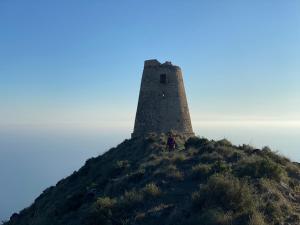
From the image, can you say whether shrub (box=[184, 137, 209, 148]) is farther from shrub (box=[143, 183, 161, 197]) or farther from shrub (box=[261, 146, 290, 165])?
shrub (box=[143, 183, 161, 197])

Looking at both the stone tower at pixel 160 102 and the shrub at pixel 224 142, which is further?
the stone tower at pixel 160 102

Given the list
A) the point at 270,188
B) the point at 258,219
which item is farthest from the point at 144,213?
the point at 270,188

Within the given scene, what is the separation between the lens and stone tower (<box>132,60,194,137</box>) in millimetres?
28859

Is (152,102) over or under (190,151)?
over

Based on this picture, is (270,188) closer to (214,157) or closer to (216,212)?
(216,212)

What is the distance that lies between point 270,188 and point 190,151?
821 centimetres

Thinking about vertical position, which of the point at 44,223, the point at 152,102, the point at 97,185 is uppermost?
the point at 152,102

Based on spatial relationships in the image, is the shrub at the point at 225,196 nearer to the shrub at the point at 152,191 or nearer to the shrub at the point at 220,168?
the shrub at the point at 152,191

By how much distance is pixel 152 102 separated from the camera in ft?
94.9

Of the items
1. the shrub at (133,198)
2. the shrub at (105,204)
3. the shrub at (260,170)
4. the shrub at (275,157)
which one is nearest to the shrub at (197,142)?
the shrub at (275,157)

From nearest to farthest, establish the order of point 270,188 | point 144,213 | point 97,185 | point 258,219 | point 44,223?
1. point 258,219
2. point 144,213
3. point 270,188
4. point 44,223
5. point 97,185

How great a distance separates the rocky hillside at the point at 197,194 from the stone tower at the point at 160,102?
7891 millimetres

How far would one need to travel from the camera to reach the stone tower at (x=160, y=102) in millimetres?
28859

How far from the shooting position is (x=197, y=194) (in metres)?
11.6
